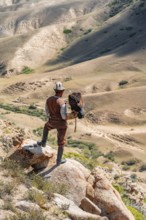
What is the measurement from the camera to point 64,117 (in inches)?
325

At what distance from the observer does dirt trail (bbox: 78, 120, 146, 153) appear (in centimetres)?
3250

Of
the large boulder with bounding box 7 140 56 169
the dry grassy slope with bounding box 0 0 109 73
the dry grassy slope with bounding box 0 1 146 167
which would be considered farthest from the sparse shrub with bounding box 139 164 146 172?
the dry grassy slope with bounding box 0 0 109 73

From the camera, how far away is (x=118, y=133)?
116 ft

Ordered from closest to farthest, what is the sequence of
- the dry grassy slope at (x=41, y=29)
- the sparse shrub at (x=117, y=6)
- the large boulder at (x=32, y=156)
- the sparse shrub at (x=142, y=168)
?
1. the large boulder at (x=32, y=156)
2. the sparse shrub at (x=142, y=168)
3. the dry grassy slope at (x=41, y=29)
4. the sparse shrub at (x=117, y=6)

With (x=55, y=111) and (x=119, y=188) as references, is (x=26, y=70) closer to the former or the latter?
(x=119, y=188)

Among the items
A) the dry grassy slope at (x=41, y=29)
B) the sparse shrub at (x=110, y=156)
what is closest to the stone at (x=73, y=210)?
the sparse shrub at (x=110, y=156)

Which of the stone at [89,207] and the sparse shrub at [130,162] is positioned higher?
the stone at [89,207]

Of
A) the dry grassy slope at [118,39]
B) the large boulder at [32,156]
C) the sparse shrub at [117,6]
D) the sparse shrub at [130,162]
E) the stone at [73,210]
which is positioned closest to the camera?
the stone at [73,210]

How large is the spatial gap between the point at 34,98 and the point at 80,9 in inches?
2417

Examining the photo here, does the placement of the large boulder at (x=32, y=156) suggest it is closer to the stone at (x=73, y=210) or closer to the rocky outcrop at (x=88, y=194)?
the rocky outcrop at (x=88, y=194)

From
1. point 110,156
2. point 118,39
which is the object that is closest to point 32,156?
point 110,156

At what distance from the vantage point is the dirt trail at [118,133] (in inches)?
1280

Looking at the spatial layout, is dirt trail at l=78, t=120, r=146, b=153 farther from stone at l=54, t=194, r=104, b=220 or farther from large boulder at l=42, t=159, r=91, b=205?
stone at l=54, t=194, r=104, b=220

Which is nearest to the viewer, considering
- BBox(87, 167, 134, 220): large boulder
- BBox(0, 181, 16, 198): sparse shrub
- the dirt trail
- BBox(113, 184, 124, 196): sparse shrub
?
BBox(0, 181, 16, 198): sparse shrub
